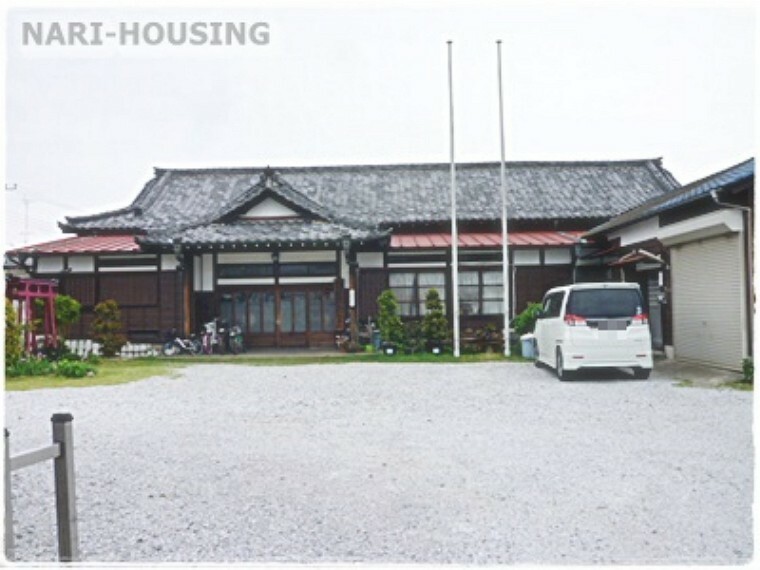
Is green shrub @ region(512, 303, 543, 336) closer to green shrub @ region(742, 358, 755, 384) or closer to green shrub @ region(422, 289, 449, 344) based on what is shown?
green shrub @ region(422, 289, 449, 344)

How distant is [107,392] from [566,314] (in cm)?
530

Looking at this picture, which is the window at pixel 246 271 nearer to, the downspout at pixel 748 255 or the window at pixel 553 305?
the window at pixel 553 305

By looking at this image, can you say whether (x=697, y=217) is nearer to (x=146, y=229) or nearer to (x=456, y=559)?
(x=456, y=559)

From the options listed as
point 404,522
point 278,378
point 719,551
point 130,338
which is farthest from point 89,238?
point 719,551

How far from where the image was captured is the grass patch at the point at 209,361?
861 centimetres

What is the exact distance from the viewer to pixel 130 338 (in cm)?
1293

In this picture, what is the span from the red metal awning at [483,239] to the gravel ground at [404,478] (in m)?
6.39

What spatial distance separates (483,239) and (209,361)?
5913 mm

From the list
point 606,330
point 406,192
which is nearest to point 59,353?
point 606,330

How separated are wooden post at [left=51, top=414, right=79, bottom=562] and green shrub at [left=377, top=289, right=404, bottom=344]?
9572 millimetres

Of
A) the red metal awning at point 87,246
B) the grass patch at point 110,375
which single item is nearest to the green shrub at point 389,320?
the grass patch at point 110,375

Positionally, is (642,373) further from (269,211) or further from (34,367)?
(269,211)

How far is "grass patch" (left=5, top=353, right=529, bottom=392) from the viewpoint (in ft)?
28.2

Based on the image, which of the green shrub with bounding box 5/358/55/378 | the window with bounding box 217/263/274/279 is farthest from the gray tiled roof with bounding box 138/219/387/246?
the green shrub with bounding box 5/358/55/378
